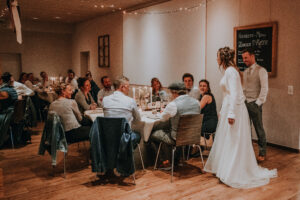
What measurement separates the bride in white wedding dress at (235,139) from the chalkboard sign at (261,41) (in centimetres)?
176

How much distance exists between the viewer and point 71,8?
29.2 feet

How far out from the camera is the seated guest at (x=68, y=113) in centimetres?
371

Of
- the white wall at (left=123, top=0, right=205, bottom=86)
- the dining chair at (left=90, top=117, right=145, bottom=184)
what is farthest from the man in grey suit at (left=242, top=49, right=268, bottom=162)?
the dining chair at (left=90, top=117, right=145, bottom=184)

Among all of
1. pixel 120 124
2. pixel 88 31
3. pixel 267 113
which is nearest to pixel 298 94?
pixel 267 113

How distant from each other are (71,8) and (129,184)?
6.99m

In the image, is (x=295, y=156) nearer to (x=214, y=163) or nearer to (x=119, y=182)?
(x=214, y=163)

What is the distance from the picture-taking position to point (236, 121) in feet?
11.5

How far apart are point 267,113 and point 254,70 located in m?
1.05

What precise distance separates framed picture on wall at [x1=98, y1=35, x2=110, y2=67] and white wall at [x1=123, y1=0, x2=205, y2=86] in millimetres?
1151

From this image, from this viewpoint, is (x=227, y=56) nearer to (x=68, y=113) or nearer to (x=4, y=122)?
(x=68, y=113)

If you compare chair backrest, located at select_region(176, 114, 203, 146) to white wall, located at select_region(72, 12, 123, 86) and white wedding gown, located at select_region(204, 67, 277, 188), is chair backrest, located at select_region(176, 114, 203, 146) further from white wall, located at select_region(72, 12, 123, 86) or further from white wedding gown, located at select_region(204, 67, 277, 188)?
white wall, located at select_region(72, 12, 123, 86)

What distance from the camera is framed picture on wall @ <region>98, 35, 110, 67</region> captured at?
9.90m

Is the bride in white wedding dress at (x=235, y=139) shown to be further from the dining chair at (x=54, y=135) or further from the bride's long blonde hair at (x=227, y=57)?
the dining chair at (x=54, y=135)

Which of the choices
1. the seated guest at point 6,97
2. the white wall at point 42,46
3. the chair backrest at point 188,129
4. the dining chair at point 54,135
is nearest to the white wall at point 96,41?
the white wall at point 42,46
